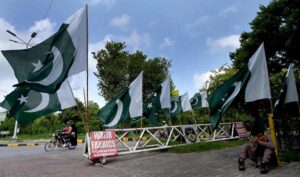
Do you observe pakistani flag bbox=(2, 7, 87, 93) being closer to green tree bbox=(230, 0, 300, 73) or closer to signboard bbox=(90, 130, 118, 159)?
signboard bbox=(90, 130, 118, 159)

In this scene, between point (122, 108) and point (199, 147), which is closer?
point (122, 108)

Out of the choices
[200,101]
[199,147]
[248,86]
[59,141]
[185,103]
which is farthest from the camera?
[200,101]

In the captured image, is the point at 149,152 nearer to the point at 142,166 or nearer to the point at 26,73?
the point at 142,166

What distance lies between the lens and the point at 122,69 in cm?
3772

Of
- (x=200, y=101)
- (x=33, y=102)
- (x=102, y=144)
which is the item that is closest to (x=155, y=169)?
(x=102, y=144)

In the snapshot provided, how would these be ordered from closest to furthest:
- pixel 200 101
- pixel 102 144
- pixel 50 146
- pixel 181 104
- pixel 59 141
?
1. pixel 102 144
2. pixel 50 146
3. pixel 59 141
4. pixel 181 104
5. pixel 200 101

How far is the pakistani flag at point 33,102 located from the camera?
8.19m

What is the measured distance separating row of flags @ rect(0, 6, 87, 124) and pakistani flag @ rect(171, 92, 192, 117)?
32.6 feet

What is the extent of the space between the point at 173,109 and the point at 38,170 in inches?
440

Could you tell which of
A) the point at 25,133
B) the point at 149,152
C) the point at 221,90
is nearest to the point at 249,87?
the point at 221,90

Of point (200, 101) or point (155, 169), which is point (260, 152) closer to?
point (155, 169)

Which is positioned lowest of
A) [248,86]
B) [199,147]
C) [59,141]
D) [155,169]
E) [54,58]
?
[155,169]

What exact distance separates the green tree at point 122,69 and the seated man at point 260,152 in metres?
29.9

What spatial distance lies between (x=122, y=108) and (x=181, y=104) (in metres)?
7.45
